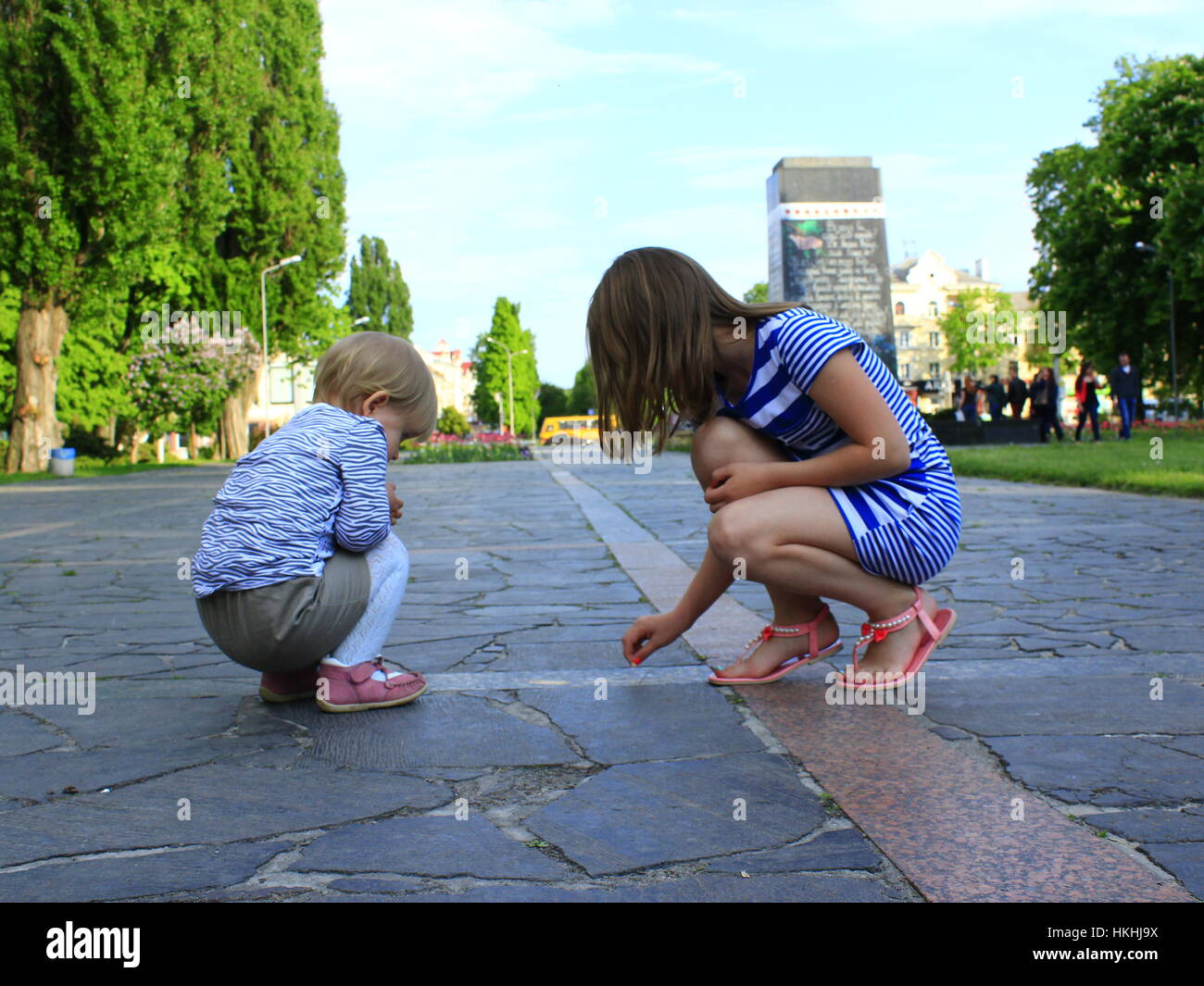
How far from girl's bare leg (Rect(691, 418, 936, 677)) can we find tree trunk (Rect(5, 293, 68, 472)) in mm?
26181

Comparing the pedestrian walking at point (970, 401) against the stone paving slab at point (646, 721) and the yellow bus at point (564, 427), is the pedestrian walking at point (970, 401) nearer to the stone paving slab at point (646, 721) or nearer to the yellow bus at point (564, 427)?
the stone paving slab at point (646, 721)

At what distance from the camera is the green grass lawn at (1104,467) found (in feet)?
35.2

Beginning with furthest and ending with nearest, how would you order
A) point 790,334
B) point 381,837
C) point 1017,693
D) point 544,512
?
1. point 544,512
2. point 1017,693
3. point 790,334
4. point 381,837

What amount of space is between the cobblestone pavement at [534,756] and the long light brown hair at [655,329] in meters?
0.84

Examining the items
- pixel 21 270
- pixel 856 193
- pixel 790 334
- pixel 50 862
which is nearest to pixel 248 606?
pixel 50 862

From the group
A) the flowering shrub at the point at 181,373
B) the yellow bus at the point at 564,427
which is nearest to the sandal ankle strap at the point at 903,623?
the flowering shrub at the point at 181,373

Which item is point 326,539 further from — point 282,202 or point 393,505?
point 282,202

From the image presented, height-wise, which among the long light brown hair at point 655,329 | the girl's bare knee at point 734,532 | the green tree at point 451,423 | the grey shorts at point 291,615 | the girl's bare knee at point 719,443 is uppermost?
the green tree at point 451,423

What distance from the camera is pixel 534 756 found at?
283 centimetres

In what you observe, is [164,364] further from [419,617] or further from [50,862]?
[50,862]

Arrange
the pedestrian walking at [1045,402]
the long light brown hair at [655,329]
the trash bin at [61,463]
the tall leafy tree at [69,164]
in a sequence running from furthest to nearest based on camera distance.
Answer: the trash bin at [61,463], the tall leafy tree at [69,164], the pedestrian walking at [1045,402], the long light brown hair at [655,329]

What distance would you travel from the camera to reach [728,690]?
3447 millimetres
